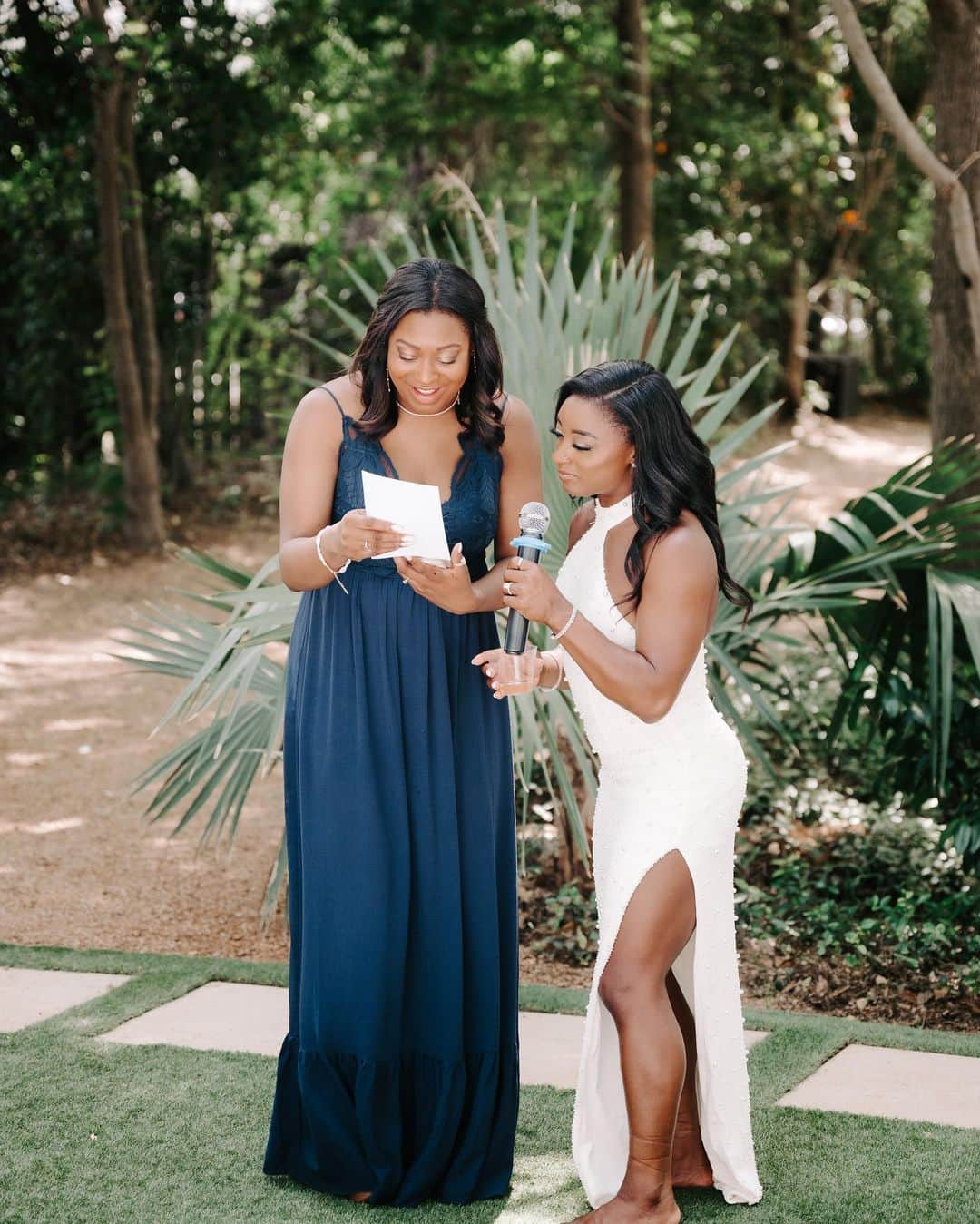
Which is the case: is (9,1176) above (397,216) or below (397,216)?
below

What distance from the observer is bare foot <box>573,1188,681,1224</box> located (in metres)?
2.63

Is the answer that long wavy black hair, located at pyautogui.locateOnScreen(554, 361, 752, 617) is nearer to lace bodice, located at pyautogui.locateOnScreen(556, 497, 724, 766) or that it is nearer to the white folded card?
lace bodice, located at pyautogui.locateOnScreen(556, 497, 724, 766)

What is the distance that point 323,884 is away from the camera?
286 centimetres

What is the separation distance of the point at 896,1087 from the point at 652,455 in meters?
1.82

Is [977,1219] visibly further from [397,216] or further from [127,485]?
[397,216]

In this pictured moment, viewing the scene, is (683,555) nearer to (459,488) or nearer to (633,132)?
(459,488)

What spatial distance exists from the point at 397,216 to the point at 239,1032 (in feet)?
36.9

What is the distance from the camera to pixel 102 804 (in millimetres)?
6578

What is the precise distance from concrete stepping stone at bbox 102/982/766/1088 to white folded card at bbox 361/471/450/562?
1.59 meters

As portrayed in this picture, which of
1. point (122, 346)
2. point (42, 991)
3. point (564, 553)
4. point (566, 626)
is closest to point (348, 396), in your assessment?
point (566, 626)

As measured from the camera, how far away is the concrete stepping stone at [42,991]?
12.8 feet

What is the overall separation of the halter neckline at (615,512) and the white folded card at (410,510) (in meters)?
0.31

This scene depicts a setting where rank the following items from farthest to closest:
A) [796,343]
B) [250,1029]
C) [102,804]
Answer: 1. [796,343]
2. [102,804]
3. [250,1029]

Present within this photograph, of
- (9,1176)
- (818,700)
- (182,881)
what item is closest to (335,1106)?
(9,1176)
